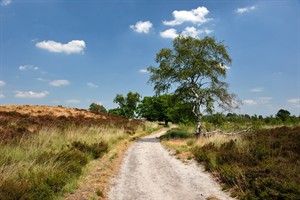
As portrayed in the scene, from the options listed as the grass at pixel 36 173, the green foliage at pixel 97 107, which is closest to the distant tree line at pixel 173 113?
the green foliage at pixel 97 107

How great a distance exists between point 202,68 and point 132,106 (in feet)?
232

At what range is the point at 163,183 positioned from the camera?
951 cm

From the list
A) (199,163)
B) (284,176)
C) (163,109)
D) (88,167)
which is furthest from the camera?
(163,109)

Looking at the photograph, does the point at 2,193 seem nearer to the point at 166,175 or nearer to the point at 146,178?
the point at 146,178

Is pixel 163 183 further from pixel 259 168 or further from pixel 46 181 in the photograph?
pixel 46 181

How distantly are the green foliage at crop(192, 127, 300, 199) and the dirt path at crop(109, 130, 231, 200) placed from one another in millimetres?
671

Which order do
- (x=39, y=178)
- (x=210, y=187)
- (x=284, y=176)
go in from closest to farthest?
1. (x=39, y=178)
2. (x=284, y=176)
3. (x=210, y=187)

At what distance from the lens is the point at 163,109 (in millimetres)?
72812

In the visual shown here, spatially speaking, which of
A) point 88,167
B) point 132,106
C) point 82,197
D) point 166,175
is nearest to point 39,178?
point 82,197

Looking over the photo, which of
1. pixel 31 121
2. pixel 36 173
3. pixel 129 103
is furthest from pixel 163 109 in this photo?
pixel 36 173

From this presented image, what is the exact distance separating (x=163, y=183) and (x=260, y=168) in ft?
11.4

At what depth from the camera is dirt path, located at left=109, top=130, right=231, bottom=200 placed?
8117 millimetres

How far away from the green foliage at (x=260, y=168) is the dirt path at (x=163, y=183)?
0.67 m

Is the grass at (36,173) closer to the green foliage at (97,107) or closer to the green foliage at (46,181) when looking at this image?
the green foliage at (46,181)
